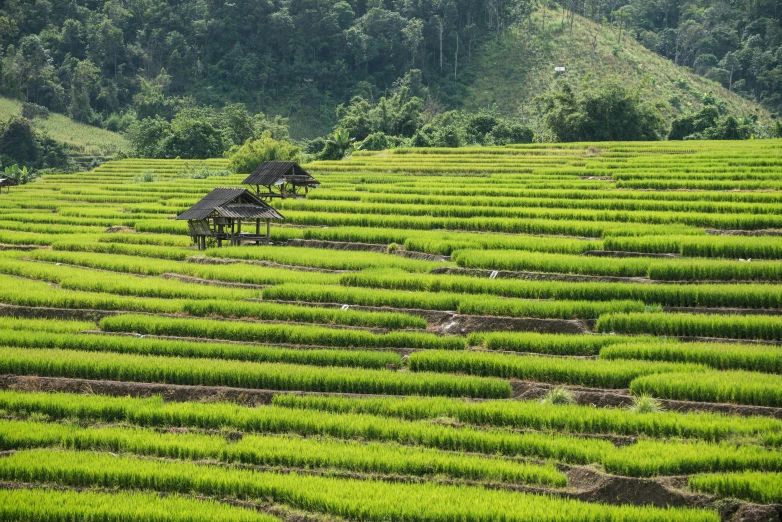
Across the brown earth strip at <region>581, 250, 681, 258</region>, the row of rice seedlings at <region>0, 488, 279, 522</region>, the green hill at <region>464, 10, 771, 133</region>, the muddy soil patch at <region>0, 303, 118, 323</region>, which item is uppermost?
the green hill at <region>464, 10, 771, 133</region>

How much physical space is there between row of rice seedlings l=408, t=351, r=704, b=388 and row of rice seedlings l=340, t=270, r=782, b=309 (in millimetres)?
4284

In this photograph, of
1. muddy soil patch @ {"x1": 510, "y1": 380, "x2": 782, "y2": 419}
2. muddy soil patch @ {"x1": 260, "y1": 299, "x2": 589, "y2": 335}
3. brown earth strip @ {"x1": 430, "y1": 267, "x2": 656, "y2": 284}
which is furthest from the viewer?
brown earth strip @ {"x1": 430, "y1": 267, "x2": 656, "y2": 284}

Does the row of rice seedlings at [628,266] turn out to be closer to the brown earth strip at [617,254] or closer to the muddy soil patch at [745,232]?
the brown earth strip at [617,254]

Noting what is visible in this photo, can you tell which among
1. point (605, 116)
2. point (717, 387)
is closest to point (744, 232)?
point (717, 387)

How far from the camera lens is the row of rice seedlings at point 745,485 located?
1147 centimetres

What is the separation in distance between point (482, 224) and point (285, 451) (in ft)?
60.9

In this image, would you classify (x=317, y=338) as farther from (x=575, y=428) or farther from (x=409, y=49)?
(x=409, y=49)

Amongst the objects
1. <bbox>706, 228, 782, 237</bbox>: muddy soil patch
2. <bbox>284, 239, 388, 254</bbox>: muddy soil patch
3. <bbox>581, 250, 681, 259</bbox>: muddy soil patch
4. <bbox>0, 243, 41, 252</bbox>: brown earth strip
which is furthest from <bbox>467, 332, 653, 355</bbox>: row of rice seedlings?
<bbox>0, 243, 41, 252</bbox>: brown earth strip

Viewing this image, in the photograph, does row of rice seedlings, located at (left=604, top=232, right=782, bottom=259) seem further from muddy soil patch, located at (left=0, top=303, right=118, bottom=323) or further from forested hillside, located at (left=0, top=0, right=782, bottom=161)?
forested hillside, located at (left=0, top=0, right=782, bottom=161)

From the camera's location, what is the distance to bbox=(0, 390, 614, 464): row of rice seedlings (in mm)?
13582

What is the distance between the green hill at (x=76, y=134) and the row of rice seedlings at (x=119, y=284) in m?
48.8

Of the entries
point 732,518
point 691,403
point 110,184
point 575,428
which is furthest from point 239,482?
point 110,184

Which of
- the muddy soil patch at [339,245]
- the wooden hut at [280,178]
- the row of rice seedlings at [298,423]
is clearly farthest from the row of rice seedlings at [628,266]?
the wooden hut at [280,178]

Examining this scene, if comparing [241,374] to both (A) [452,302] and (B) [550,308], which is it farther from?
(B) [550,308]
